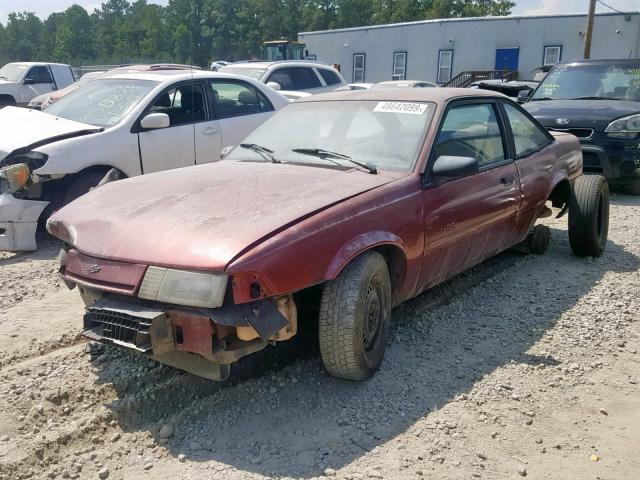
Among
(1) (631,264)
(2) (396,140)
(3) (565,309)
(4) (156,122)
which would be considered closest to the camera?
(2) (396,140)

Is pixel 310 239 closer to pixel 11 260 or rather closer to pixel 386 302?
pixel 386 302

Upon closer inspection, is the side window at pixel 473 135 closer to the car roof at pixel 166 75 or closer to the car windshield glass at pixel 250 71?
the car roof at pixel 166 75

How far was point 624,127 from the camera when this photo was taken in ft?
27.2

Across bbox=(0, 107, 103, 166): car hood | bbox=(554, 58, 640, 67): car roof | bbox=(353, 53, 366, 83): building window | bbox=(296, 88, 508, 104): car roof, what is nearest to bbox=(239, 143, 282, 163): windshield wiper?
bbox=(296, 88, 508, 104): car roof

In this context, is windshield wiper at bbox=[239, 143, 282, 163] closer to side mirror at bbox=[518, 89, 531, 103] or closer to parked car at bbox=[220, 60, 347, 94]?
side mirror at bbox=[518, 89, 531, 103]

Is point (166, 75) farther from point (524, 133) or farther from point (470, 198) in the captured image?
point (470, 198)

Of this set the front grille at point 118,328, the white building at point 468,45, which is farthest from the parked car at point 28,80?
the white building at point 468,45

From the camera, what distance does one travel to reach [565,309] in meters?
4.58

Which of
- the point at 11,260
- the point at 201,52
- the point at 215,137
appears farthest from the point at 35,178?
the point at 201,52

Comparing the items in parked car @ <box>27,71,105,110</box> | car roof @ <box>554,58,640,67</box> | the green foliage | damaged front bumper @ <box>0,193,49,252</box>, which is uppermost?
the green foliage

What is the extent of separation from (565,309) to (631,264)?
1.45 m

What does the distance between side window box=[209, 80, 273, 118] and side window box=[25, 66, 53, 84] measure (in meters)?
11.4

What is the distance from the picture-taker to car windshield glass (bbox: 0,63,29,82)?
16703 mm

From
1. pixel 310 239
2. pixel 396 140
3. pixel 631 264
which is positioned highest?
pixel 396 140
